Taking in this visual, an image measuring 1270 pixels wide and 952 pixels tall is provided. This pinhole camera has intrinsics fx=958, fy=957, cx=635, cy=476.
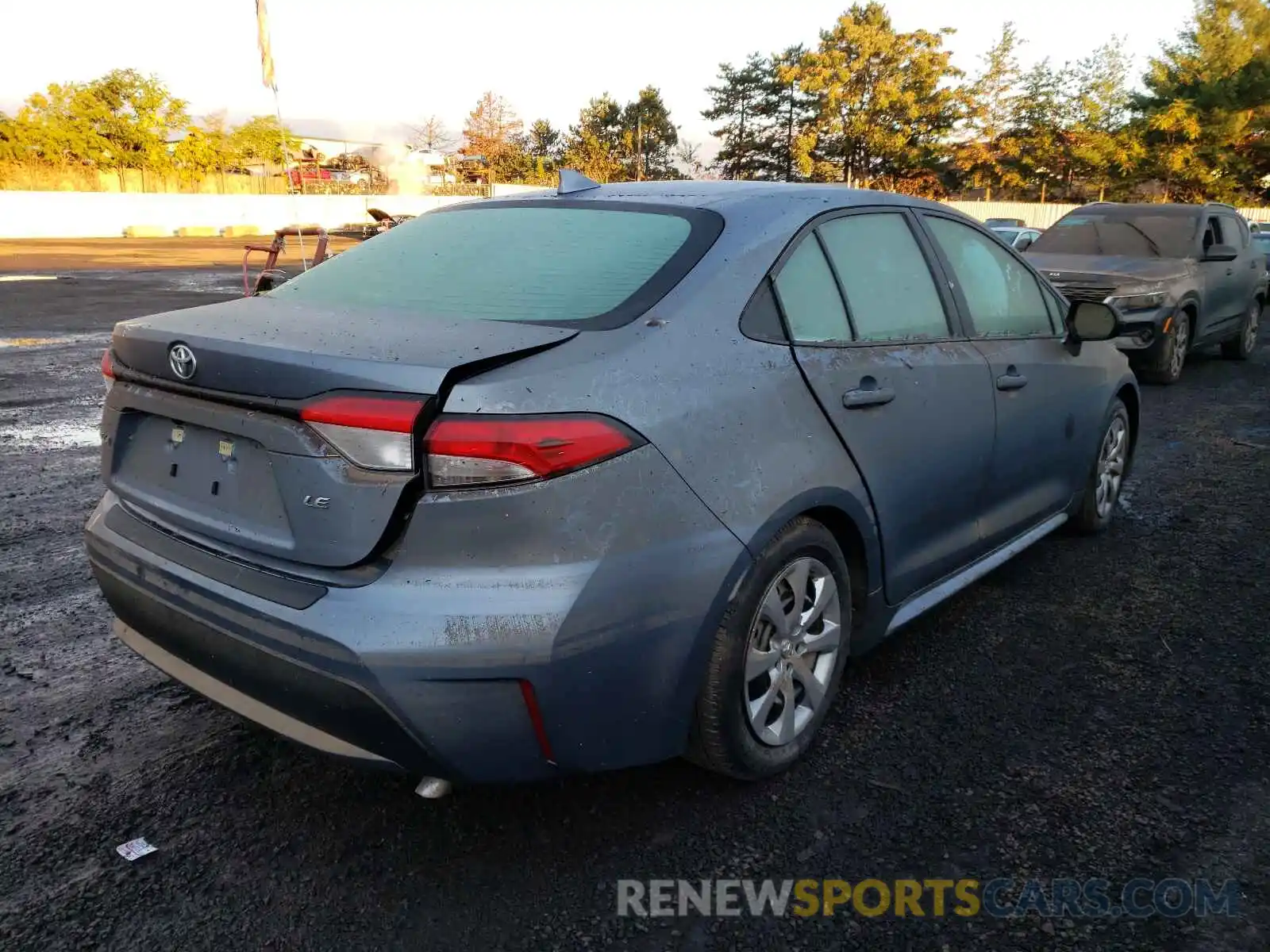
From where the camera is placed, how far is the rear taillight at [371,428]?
194 cm

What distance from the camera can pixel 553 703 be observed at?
2012mm

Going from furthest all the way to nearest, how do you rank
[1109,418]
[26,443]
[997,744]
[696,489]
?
[26,443], [1109,418], [997,744], [696,489]

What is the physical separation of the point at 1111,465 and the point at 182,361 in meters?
4.23

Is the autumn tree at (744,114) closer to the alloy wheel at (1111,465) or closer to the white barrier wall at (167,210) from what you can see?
the white barrier wall at (167,210)

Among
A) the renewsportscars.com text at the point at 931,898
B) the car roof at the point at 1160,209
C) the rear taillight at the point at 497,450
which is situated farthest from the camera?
the car roof at the point at 1160,209

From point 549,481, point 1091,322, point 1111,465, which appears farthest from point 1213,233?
point 549,481

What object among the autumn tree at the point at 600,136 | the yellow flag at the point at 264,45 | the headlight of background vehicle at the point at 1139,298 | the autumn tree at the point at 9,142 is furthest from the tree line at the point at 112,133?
the headlight of background vehicle at the point at 1139,298

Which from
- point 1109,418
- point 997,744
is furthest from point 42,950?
point 1109,418

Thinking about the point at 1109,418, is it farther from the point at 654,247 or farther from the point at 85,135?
the point at 85,135

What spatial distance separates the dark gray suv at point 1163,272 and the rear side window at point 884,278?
20.2 ft

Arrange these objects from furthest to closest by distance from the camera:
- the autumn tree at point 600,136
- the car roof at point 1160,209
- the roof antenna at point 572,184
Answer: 1. the autumn tree at point 600,136
2. the car roof at point 1160,209
3. the roof antenna at point 572,184

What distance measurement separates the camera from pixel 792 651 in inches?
102

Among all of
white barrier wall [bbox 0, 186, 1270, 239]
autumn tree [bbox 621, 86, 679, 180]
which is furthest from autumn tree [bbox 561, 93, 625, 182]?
white barrier wall [bbox 0, 186, 1270, 239]

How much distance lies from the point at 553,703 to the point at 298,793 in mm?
978
